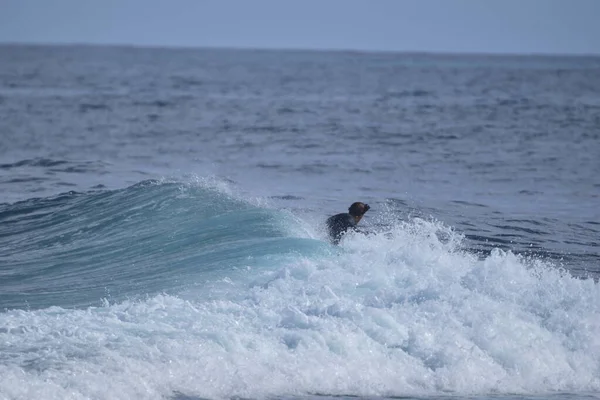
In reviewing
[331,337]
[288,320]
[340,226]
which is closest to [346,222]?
[340,226]

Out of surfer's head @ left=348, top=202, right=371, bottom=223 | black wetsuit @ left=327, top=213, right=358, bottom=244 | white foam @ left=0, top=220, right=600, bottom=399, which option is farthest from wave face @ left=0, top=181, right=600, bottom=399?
surfer's head @ left=348, top=202, right=371, bottom=223

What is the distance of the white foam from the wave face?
17 millimetres

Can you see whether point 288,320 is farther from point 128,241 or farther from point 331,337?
point 128,241

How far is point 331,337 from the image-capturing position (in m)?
9.46

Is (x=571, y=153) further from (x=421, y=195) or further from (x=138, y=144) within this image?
(x=138, y=144)

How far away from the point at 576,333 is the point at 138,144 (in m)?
22.2

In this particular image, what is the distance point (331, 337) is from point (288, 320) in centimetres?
55

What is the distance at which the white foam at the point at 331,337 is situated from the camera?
8523mm

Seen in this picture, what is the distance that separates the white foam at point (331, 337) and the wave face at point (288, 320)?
2 centimetres

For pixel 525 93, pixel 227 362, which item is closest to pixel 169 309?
pixel 227 362

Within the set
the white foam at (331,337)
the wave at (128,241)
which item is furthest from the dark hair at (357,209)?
the white foam at (331,337)

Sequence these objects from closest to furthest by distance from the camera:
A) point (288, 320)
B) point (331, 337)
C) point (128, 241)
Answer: point (331, 337)
point (288, 320)
point (128, 241)

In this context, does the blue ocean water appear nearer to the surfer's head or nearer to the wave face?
the wave face

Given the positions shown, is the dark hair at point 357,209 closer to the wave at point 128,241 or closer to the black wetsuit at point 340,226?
the black wetsuit at point 340,226
